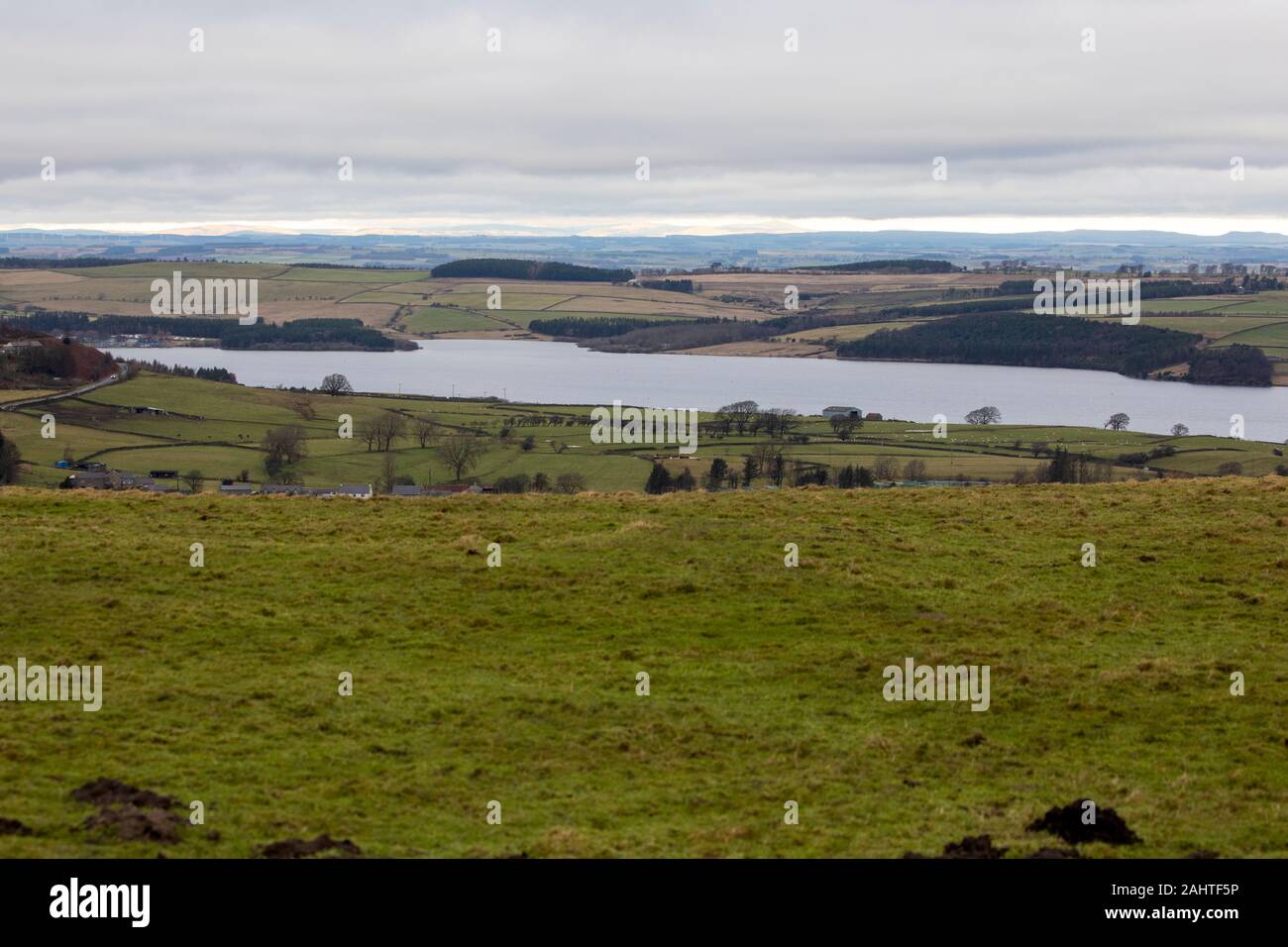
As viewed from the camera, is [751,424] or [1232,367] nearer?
[751,424]

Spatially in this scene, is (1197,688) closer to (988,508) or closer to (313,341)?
(988,508)

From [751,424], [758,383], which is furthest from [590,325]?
[751,424]

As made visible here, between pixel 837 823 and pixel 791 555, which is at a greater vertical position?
pixel 791 555

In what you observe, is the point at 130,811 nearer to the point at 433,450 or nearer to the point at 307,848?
the point at 307,848

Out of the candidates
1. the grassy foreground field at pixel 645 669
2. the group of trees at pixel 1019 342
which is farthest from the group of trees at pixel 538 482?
the group of trees at pixel 1019 342

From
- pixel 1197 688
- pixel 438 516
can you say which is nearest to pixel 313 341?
pixel 438 516
